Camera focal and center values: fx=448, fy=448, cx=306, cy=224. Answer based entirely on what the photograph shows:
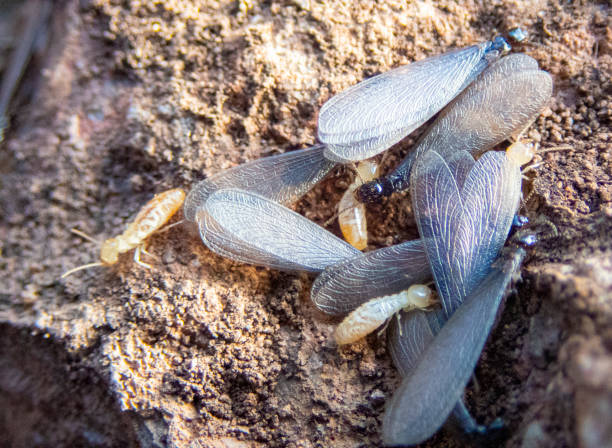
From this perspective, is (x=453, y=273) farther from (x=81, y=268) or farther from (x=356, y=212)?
(x=81, y=268)

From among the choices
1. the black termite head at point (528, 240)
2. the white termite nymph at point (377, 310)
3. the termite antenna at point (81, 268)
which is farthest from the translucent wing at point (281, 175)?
the black termite head at point (528, 240)

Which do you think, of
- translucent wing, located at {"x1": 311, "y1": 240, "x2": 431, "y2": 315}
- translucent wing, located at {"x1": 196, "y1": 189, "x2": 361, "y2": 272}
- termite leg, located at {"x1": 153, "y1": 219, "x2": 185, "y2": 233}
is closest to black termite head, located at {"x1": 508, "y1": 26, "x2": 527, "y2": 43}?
translucent wing, located at {"x1": 311, "y1": 240, "x2": 431, "y2": 315}

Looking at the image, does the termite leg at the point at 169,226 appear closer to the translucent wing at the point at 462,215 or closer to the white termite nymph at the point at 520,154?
the translucent wing at the point at 462,215

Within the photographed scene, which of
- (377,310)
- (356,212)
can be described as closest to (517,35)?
(356,212)

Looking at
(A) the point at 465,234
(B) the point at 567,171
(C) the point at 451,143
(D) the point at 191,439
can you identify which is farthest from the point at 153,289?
(B) the point at 567,171

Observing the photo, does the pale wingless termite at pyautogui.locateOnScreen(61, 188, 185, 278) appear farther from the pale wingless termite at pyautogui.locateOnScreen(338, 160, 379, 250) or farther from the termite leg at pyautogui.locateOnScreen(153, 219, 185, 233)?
the pale wingless termite at pyautogui.locateOnScreen(338, 160, 379, 250)

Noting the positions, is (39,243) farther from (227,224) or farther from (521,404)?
(521,404)

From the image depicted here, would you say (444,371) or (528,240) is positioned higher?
(528,240)
